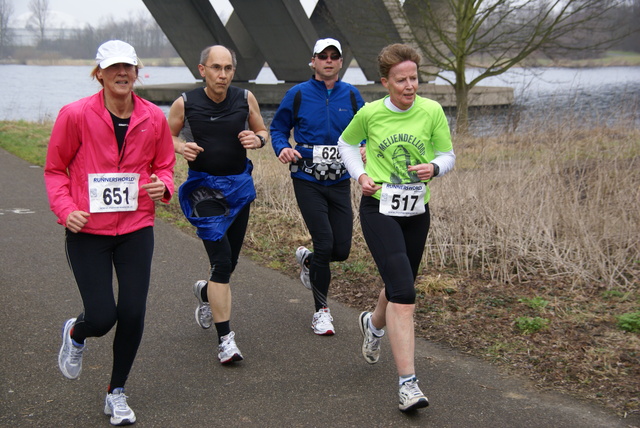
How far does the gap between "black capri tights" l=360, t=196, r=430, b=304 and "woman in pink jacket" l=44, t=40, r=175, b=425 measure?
118 centimetres

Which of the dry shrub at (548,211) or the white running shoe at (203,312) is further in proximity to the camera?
the dry shrub at (548,211)

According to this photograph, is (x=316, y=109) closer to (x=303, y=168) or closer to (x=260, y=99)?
(x=303, y=168)

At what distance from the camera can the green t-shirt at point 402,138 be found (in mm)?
4340

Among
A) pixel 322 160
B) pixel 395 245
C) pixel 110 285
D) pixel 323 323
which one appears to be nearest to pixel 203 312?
pixel 323 323

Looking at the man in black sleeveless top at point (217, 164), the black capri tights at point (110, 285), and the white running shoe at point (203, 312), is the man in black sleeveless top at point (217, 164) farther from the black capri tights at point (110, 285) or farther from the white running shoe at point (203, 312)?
the black capri tights at point (110, 285)

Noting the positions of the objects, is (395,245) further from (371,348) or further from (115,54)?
(115,54)

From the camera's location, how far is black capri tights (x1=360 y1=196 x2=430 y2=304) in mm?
4211

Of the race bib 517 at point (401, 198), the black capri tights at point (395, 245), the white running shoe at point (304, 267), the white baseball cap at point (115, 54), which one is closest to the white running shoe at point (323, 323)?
the white running shoe at point (304, 267)

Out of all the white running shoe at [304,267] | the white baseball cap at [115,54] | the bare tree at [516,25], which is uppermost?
the bare tree at [516,25]

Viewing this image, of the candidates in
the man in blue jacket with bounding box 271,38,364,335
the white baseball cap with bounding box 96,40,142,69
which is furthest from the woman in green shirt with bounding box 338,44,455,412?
the white baseball cap with bounding box 96,40,142,69

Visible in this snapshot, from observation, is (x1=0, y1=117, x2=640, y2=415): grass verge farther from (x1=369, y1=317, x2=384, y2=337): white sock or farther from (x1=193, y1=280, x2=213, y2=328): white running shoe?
(x1=193, y1=280, x2=213, y2=328): white running shoe

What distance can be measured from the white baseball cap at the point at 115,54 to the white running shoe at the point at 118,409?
5.36ft

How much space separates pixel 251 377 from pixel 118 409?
36.0 inches

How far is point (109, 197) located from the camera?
3.87 m
